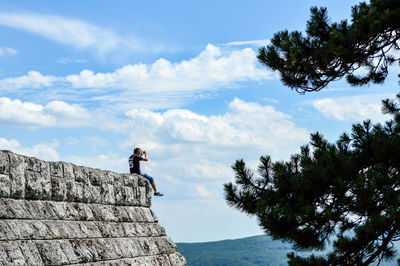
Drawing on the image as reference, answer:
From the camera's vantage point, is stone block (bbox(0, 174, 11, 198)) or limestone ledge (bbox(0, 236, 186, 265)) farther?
stone block (bbox(0, 174, 11, 198))

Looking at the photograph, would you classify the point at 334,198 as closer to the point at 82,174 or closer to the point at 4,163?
the point at 82,174

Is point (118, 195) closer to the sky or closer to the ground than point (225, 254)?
closer to the ground

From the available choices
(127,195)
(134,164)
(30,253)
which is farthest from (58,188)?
(134,164)

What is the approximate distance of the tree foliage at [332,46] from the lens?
970 centimetres

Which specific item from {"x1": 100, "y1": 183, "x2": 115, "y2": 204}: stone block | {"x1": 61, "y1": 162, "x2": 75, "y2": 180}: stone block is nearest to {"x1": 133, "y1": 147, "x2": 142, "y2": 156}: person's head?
{"x1": 100, "y1": 183, "x2": 115, "y2": 204}: stone block

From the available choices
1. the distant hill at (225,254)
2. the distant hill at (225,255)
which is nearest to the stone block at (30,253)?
the distant hill at (225,255)

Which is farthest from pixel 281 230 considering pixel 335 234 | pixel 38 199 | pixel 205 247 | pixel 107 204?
pixel 205 247

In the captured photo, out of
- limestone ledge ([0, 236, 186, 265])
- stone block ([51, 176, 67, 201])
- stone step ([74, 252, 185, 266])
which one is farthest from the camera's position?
stone step ([74, 252, 185, 266])

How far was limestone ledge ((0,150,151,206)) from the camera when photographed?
23.4ft

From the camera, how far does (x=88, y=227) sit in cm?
845

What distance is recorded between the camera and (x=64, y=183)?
8.22 meters

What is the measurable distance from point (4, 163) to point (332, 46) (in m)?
6.36

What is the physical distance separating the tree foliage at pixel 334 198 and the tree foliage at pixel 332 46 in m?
1.60

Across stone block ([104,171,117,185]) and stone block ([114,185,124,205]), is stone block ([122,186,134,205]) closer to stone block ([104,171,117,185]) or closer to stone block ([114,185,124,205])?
stone block ([114,185,124,205])
